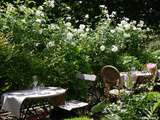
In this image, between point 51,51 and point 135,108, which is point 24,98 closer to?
point 135,108

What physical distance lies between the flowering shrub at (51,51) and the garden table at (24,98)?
2.55 ft

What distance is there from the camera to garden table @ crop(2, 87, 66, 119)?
6.21m

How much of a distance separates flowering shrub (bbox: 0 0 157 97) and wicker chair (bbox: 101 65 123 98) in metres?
0.46

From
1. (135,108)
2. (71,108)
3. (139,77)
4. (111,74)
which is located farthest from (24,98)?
(139,77)

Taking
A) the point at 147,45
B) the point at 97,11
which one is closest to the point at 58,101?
the point at 147,45

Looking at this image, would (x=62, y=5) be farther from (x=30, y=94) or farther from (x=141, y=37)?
(x=30, y=94)

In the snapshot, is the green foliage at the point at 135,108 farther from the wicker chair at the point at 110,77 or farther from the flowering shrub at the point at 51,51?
the flowering shrub at the point at 51,51

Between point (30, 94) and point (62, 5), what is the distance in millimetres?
8130

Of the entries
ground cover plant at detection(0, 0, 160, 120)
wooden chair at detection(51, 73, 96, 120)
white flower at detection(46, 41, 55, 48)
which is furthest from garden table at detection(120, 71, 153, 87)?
white flower at detection(46, 41, 55, 48)

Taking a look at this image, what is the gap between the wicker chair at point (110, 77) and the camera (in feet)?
25.5

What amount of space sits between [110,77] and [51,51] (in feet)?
3.94

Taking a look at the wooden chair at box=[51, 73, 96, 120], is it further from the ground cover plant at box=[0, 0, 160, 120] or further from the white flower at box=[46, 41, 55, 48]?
the white flower at box=[46, 41, 55, 48]

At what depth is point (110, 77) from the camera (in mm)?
7941

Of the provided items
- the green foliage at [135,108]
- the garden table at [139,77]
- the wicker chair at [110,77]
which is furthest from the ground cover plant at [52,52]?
the green foliage at [135,108]
